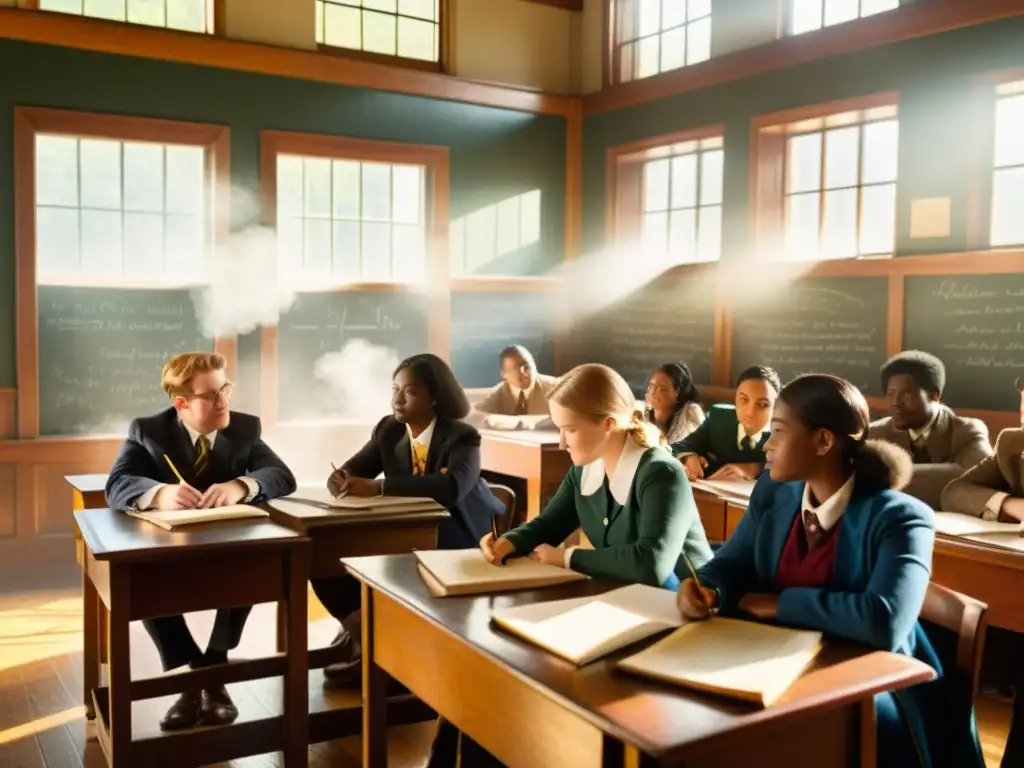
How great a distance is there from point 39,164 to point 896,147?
15.3 feet

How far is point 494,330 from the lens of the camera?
722 cm

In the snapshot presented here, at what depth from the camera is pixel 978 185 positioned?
5.05 metres

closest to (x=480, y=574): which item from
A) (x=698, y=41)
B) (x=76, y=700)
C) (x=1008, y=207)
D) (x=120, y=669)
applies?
(x=120, y=669)

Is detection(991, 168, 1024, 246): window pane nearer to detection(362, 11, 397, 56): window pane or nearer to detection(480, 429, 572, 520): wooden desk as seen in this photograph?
detection(480, 429, 572, 520): wooden desk

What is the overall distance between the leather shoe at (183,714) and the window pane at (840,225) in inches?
165

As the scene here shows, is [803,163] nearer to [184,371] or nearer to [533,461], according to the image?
[533,461]

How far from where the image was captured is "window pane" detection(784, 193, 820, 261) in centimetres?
603

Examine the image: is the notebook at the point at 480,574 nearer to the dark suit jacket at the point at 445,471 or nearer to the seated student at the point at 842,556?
the seated student at the point at 842,556

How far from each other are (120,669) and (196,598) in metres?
0.26

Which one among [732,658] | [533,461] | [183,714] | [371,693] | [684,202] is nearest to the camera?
[732,658]

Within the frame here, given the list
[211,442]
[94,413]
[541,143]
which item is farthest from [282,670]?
[541,143]

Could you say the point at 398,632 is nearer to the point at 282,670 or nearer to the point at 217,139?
the point at 282,670

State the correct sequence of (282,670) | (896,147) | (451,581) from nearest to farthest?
1. (451,581)
2. (282,670)
3. (896,147)

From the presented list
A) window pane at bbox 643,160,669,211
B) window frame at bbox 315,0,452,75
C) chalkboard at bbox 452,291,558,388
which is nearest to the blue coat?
chalkboard at bbox 452,291,558,388
